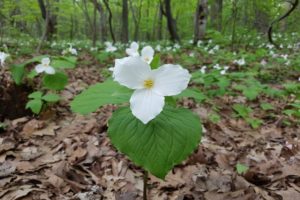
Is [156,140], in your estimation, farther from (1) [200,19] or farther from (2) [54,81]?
(1) [200,19]

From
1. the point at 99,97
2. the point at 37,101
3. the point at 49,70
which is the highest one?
the point at 99,97

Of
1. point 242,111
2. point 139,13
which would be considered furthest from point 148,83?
point 139,13

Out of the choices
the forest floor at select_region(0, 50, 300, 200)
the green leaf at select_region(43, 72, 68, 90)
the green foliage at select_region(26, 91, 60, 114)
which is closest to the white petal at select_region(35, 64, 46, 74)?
the green leaf at select_region(43, 72, 68, 90)

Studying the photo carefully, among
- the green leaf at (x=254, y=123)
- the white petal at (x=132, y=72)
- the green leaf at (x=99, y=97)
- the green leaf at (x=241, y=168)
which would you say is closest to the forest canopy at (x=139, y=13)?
the green leaf at (x=254, y=123)

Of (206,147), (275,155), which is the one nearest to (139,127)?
(206,147)

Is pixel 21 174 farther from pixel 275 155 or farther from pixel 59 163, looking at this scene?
pixel 275 155
